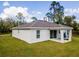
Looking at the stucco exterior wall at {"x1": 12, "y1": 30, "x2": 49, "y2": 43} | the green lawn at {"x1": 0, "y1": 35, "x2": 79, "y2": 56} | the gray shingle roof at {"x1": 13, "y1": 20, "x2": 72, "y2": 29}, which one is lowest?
the green lawn at {"x1": 0, "y1": 35, "x2": 79, "y2": 56}

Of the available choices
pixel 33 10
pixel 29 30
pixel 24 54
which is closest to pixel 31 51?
pixel 24 54

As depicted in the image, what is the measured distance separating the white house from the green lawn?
0.17 m

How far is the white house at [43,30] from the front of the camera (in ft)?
21.2

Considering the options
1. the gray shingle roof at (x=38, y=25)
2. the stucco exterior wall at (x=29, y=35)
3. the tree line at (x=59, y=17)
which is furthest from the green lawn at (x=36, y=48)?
the gray shingle roof at (x=38, y=25)

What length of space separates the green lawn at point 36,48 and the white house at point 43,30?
167mm

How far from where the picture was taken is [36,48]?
636 centimetres

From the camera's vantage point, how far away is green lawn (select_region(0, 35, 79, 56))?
6.32m

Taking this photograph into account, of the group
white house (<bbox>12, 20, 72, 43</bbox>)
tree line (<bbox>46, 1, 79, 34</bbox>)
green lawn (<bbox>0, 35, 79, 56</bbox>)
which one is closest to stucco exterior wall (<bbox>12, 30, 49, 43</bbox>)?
white house (<bbox>12, 20, 72, 43</bbox>)

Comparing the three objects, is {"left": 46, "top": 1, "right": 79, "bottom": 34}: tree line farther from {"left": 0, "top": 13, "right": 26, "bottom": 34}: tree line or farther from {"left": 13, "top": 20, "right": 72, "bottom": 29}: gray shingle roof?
{"left": 0, "top": 13, "right": 26, "bottom": 34}: tree line

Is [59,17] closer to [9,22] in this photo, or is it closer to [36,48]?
[36,48]

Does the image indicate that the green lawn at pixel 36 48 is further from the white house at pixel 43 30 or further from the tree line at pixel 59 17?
the tree line at pixel 59 17

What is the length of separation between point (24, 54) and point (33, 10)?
1.47 meters

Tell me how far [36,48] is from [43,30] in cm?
71

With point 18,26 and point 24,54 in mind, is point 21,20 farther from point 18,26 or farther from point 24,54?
point 24,54
